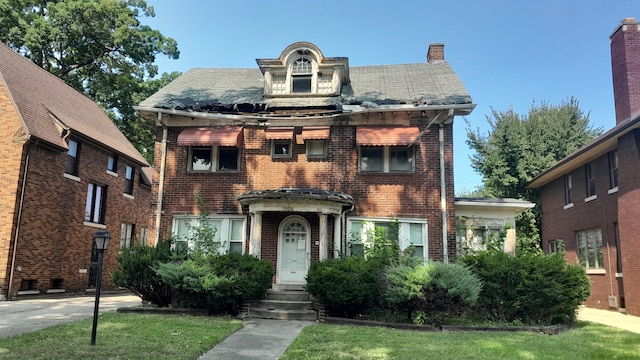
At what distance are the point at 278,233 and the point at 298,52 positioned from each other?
615cm

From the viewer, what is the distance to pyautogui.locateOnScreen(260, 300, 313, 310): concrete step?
11.8 meters

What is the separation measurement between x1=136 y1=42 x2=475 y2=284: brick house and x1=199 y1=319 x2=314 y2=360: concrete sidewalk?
9.19 ft

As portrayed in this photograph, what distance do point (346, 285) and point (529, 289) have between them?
4475 millimetres

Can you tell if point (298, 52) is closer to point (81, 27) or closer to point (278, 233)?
point (278, 233)

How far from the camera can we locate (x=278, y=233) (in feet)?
44.5

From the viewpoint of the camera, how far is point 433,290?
34.1ft

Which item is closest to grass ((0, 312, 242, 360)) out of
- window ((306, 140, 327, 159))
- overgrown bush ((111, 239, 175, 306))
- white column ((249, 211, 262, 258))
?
overgrown bush ((111, 239, 175, 306))

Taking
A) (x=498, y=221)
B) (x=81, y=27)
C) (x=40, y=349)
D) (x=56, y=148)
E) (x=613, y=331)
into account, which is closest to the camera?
(x=40, y=349)

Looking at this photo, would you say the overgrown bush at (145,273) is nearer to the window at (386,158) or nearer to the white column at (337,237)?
the white column at (337,237)

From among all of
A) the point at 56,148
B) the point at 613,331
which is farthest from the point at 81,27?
the point at 613,331

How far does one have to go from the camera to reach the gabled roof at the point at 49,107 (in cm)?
1641

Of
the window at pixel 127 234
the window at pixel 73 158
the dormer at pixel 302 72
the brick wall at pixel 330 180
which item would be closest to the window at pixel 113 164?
the window at pixel 73 158

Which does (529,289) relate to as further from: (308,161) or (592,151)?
(592,151)

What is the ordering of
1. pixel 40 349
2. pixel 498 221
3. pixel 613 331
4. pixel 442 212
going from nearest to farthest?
pixel 40 349, pixel 613 331, pixel 442 212, pixel 498 221
